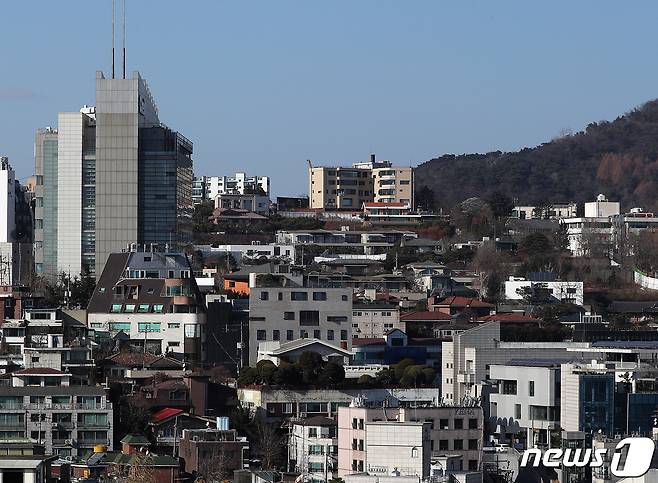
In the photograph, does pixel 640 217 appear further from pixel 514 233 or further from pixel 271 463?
pixel 271 463

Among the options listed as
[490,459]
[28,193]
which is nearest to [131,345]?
[490,459]

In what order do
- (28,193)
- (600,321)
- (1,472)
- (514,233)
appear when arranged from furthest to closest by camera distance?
1. (514,233)
2. (28,193)
3. (600,321)
4. (1,472)

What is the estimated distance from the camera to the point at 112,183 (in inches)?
3342

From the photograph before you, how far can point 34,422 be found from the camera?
4847cm

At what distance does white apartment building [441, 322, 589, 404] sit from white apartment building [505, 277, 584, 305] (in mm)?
24974

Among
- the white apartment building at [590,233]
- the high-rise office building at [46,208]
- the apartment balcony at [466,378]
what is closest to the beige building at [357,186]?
the white apartment building at [590,233]

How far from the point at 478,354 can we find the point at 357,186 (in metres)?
75.6

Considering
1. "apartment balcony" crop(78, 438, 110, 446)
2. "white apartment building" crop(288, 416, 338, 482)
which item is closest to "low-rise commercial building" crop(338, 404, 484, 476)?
"white apartment building" crop(288, 416, 338, 482)

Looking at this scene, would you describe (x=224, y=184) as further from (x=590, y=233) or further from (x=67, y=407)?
(x=67, y=407)

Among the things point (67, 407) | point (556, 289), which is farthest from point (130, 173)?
point (67, 407)

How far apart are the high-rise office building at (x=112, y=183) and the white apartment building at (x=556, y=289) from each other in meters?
14.5

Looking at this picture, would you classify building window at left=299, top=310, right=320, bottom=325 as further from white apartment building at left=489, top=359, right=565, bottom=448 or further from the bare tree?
the bare tree

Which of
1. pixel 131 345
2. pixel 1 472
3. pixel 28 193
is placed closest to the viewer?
pixel 1 472

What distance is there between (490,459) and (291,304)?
70.2 ft
